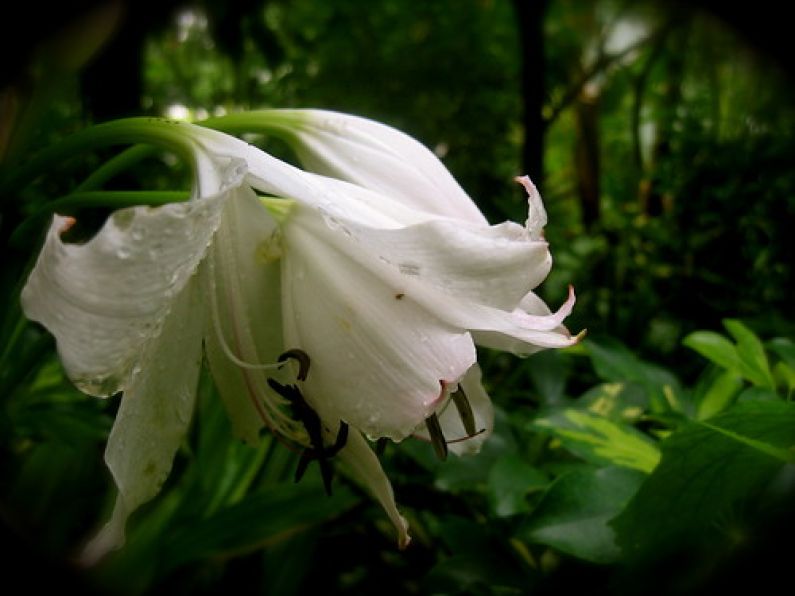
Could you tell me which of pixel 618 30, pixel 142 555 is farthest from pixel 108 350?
pixel 618 30

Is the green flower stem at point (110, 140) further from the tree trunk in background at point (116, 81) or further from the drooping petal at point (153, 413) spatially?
the tree trunk in background at point (116, 81)

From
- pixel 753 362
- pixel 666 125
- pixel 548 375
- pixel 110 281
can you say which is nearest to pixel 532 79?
pixel 666 125

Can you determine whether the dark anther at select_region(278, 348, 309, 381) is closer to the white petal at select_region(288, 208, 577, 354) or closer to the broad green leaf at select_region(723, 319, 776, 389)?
the white petal at select_region(288, 208, 577, 354)

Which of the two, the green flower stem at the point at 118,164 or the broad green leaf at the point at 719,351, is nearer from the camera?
the green flower stem at the point at 118,164

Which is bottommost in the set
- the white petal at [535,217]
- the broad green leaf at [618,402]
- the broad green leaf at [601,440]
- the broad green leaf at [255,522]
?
the broad green leaf at [255,522]

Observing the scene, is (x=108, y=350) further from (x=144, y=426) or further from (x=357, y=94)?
(x=357, y=94)

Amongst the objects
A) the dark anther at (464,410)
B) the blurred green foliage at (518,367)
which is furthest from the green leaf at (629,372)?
the dark anther at (464,410)

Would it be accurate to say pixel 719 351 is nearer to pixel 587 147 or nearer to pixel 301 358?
pixel 301 358
